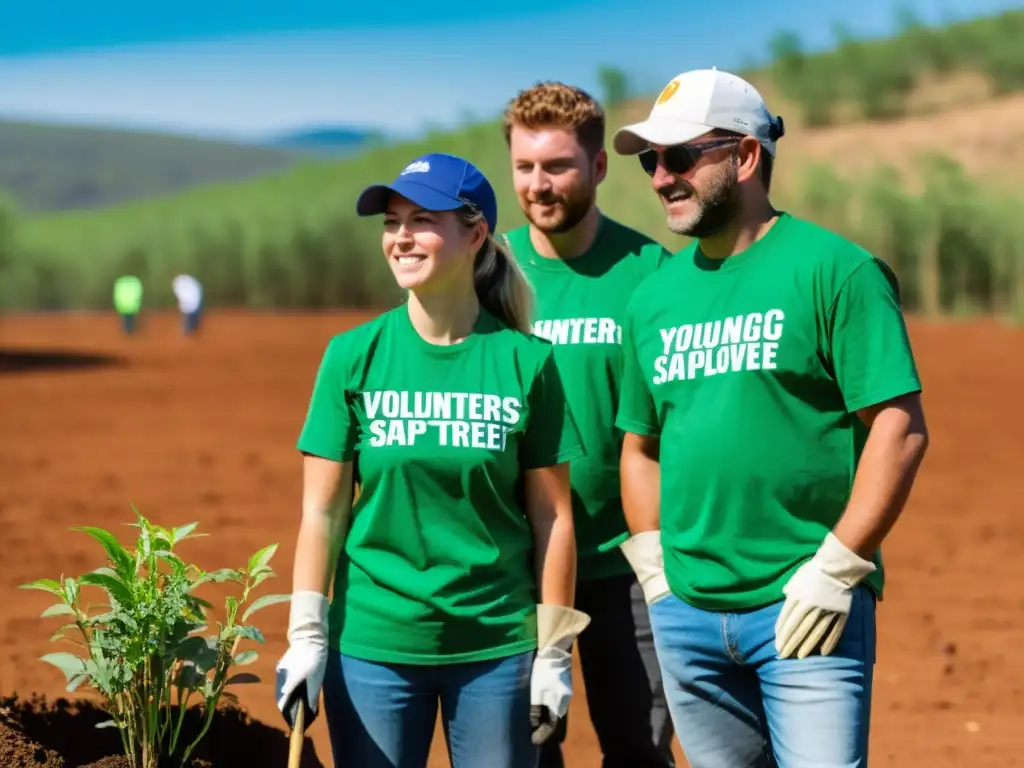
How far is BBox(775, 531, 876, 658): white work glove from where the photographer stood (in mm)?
3066

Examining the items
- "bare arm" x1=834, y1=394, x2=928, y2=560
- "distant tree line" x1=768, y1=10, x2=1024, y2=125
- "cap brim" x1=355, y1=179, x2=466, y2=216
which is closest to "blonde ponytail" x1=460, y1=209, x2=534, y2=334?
"cap brim" x1=355, y1=179, x2=466, y2=216

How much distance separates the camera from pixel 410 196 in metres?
3.25

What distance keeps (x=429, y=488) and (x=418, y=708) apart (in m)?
0.49

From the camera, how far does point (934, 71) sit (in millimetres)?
69250

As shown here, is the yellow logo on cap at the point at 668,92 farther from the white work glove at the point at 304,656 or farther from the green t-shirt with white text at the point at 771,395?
the white work glove at the point at 304,656

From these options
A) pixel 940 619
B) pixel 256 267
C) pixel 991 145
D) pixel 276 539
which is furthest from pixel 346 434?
pixel 991 145

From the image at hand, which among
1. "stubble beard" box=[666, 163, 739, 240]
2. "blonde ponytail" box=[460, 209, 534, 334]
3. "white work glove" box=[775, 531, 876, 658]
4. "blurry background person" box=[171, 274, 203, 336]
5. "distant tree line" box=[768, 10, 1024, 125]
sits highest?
"distant tree line" box=[768, 10, 1024, 125]

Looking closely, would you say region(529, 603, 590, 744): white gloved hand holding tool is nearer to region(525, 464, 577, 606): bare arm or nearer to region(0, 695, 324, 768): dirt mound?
region(525, 464, 577, 606): bare arm

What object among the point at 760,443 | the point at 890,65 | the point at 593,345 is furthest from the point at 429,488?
the point at 890,65

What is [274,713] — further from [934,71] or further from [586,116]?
[934,71]

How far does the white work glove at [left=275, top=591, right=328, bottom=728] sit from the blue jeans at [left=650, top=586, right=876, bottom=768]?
77 cm

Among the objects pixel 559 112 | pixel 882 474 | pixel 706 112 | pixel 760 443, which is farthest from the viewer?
pixel 559 112

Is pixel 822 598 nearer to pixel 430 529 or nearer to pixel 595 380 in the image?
pixel 430 529

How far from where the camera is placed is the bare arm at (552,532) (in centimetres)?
336
